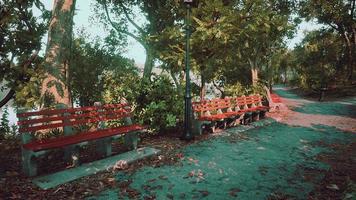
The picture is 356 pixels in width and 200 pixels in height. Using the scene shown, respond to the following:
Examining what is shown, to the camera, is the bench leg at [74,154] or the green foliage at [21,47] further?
the green foliage at [21,47]

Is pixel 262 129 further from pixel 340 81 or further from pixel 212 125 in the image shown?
pixel 340 81

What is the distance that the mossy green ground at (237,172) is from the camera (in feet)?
16.1

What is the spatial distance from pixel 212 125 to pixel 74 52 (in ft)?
55.2

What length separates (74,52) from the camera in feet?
76.0

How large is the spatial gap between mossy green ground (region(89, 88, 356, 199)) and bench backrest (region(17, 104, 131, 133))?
1698 mm

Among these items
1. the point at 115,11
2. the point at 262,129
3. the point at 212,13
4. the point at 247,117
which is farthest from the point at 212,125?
the point at 115,11

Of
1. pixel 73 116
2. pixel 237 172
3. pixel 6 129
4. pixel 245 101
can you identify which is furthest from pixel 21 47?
pixel 237 172

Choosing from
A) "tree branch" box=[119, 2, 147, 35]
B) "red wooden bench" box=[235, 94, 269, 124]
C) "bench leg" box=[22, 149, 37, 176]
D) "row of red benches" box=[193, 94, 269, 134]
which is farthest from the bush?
"tree branch" box=[119, 2, 147, 35]

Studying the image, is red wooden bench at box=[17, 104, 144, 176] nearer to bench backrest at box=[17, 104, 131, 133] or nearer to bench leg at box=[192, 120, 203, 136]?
bench backrest at box=[17, 104, 131, 133]

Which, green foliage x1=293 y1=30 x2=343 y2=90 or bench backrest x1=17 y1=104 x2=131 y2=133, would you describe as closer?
bench backrest x1=17 y1=104 x2=131 y2=133

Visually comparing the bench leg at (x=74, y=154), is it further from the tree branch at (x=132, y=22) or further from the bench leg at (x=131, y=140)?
the tree branch at (x=132, y=22)

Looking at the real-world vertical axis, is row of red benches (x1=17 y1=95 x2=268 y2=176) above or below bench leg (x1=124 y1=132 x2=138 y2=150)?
above

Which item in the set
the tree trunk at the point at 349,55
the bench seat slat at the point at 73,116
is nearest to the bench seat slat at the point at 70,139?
the bench seat slat at the point at 73,116

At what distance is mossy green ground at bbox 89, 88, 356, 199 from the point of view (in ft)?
16.1
